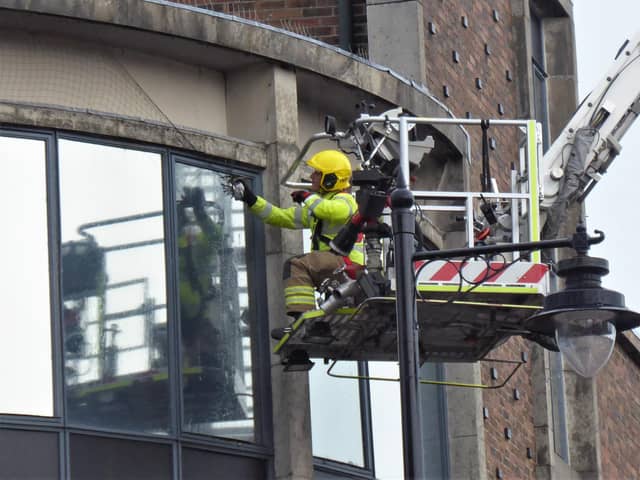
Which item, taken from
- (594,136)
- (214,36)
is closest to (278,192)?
(214,36)

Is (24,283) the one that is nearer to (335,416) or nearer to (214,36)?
(214,36)

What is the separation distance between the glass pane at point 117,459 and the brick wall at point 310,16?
8.00 m

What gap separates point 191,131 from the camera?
19.6m

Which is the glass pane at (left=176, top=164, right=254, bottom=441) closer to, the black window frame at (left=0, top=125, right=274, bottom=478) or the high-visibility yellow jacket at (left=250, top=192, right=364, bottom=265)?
the black window frame at (left=0, top=125, right=274, bottom=478)

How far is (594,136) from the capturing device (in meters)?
24.2

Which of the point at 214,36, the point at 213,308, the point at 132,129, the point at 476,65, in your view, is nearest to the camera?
the point at 132,129

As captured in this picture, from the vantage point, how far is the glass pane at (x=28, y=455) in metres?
17.3

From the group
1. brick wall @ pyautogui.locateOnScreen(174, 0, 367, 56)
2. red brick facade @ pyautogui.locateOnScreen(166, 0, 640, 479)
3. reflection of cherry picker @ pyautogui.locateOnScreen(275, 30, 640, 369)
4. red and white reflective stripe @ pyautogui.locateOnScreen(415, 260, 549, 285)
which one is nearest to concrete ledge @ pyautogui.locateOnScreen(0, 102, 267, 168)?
reflection of cherry picker @ pyautogui.locateOnScreen(275, 30, 640, 369)

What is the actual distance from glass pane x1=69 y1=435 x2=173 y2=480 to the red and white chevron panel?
9.18 ft

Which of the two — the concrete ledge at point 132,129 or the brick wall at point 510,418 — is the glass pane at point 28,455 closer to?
the concrete ledge at point 132,129

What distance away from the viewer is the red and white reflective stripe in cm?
1886

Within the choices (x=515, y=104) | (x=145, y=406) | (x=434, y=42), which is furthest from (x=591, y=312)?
(x=515, y=104)

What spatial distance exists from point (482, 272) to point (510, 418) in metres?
7.75

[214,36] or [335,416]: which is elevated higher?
[214,36]
